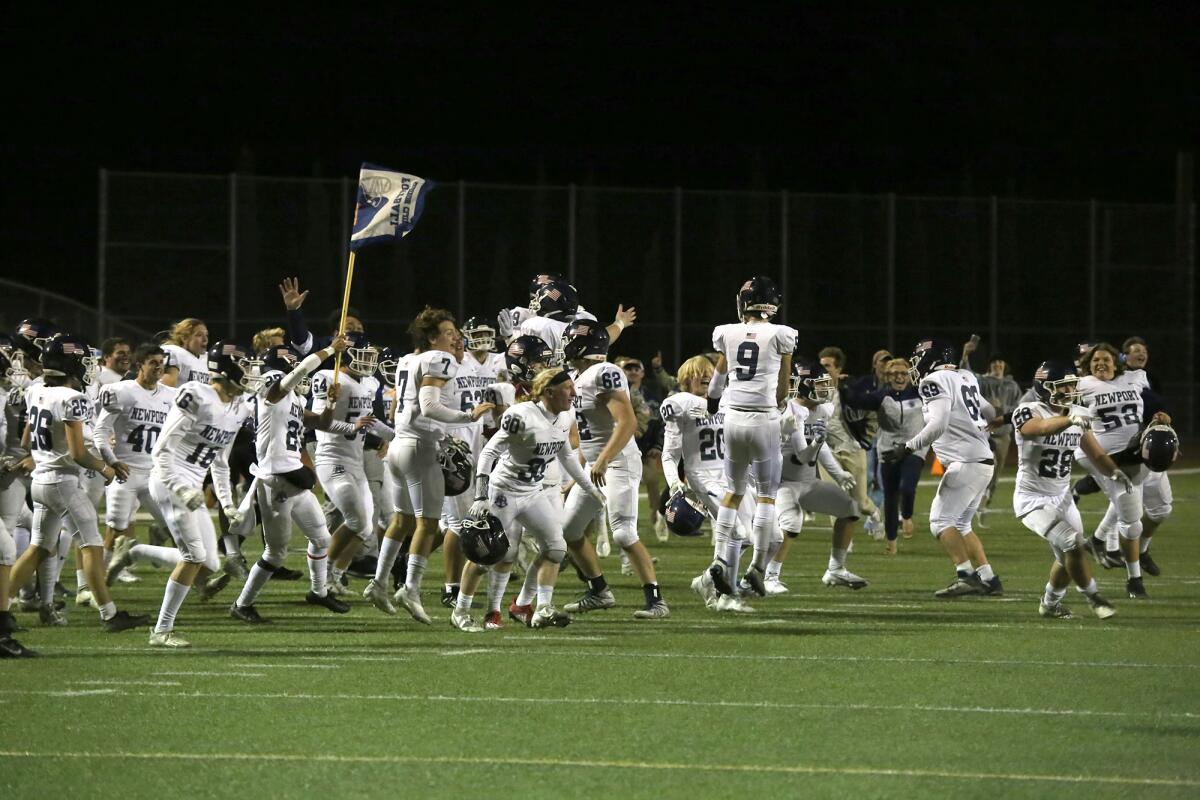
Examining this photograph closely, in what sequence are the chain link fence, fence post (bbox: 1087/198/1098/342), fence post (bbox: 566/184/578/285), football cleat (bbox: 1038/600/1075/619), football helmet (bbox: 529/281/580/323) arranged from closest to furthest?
football cleat (bbox: 1038/600/1075/619)
football helmet (bbox: 529/281/580/323)
the chain link fence
fence post (bbox: 566/184/578/285)
fence post (bbox: 1087/198/1098/342)

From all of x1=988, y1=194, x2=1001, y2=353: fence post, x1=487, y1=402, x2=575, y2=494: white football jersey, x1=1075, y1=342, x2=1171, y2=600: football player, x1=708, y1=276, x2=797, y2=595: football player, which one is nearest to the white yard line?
x1=487, y1=402, x2=575, y2=494: white football jersey

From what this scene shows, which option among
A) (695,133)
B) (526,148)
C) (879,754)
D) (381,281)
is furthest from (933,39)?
(879,754)

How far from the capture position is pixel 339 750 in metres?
7.10

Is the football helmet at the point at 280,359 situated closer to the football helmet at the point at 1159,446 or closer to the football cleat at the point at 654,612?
the football cleat at the point at 654,612

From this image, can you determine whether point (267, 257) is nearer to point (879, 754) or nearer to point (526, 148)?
point (526, 148)

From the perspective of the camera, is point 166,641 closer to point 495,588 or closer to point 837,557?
point 495,588

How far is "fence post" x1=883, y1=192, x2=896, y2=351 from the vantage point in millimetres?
32906

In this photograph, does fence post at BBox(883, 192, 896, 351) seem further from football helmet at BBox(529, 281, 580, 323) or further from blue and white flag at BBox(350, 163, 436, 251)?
blue and white flag at BBox(350, 163, 436, 251)

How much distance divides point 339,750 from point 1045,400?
625cm

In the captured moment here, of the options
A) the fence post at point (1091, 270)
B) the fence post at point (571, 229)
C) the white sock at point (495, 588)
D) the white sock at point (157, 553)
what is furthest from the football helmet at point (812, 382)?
→ the fence post at point (1091, 270)

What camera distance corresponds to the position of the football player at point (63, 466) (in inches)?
399

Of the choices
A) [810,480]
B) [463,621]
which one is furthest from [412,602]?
[810,480]

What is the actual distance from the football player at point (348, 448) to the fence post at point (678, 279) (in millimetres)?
19431

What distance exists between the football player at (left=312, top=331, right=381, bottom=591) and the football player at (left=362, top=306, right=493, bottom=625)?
68cm
